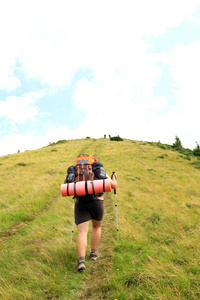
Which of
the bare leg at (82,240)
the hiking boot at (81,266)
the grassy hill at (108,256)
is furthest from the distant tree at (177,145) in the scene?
the hiking boot at (81,266)

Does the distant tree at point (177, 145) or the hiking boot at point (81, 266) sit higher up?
the distant tree at point (177, 145)

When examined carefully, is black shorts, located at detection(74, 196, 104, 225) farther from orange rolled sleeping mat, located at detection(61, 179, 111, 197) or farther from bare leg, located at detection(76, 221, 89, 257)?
orange rolled sleeping mat, located at detection(61, 179, 111, 197)

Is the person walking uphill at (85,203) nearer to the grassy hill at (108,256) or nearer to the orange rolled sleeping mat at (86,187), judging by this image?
the orange rolled sleeping mat at (86,187)

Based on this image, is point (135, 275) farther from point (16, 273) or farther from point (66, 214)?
point (66, 214)

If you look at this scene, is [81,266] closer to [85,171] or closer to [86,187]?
[86,187]

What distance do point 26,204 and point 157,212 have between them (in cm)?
604

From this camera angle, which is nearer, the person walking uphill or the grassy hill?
the grassy hill

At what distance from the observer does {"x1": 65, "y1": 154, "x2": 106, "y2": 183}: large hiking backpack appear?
3893mm

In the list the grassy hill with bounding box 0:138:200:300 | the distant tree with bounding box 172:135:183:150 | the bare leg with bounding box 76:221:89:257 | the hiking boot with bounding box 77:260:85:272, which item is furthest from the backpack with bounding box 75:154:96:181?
Result: the distant tree with bounding box 172:135:183:150

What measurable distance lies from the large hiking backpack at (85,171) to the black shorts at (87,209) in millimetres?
447

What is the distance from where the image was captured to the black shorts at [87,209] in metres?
3.85

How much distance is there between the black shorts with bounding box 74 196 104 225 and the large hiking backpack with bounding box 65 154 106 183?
0.45 meters

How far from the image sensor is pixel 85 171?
397 cm

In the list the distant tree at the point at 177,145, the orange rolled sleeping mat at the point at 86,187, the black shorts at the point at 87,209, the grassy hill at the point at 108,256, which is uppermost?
the distant tree at the point at 177,145
